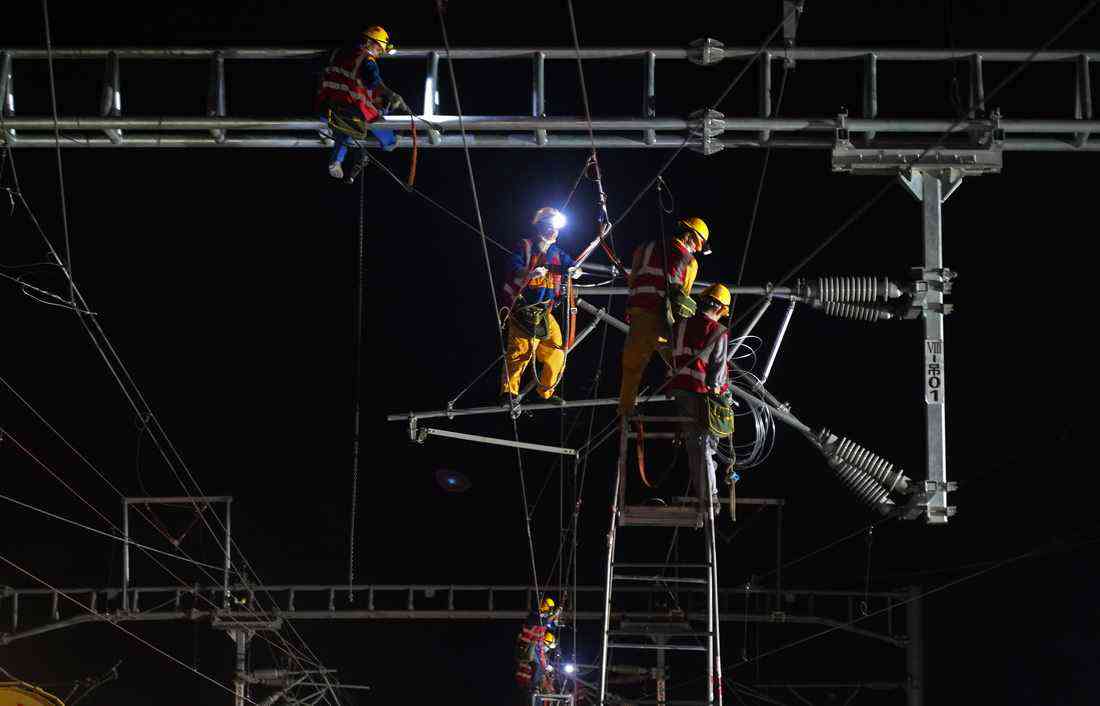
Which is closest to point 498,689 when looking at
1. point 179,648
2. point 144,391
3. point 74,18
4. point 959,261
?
point 179,648

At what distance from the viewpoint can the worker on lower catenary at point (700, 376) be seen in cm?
1084

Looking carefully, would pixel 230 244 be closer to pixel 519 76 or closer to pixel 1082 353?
pixel 519 76

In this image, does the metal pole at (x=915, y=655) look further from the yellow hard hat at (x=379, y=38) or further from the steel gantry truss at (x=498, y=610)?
the yellow hard hat at (x=379, y=38)

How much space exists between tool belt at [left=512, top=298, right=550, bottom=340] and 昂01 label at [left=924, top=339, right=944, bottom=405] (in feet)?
11.0

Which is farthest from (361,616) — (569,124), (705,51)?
(705,51)

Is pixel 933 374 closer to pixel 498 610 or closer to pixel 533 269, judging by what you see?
pixel 533 269

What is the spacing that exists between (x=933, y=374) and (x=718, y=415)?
145cm

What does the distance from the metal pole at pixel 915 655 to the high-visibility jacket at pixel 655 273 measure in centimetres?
789

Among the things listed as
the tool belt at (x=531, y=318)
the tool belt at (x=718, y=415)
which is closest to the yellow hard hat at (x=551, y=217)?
the tool belt at (x=531, y=318)

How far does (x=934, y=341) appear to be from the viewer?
1032cm

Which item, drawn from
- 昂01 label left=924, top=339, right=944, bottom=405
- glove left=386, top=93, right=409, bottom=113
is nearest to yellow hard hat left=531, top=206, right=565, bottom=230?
glove left=386, top=93, right=409, bottom=113

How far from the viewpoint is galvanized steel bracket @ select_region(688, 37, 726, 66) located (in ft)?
32.9

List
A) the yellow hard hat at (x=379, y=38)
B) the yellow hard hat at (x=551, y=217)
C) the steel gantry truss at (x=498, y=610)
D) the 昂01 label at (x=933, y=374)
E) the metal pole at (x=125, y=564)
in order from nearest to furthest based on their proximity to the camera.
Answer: the 昂01 label at (x=933, y=374), the yellow hard hat at (x=379, y=38), the yellow hard hat at (x=551, y=217), the metal pole at (x=125, y=564), the steel gantry truss at (x=498, y=610)

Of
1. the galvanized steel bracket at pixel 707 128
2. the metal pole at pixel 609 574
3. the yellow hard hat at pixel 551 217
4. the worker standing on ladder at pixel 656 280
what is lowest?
the metal pole at pixel 609 574
